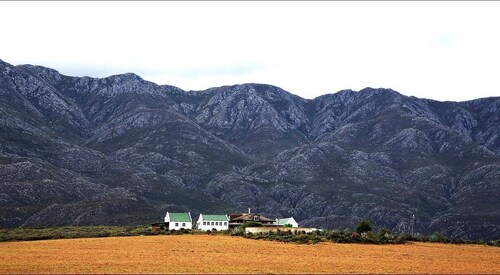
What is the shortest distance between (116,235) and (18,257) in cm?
4691

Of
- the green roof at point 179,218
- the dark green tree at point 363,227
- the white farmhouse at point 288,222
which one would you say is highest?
the green roof at point 179,218

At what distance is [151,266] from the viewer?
53.4 meters

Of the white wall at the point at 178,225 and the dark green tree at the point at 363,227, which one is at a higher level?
the dark green tree at the point at 363,227

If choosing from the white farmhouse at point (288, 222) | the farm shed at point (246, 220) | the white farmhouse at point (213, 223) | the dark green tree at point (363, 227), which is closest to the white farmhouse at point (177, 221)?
the white farmhouse at point (213, 223)

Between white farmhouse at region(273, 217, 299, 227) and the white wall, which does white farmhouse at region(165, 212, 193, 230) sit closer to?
the white wall

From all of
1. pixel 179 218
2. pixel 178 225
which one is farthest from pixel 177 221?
pixel 179 218

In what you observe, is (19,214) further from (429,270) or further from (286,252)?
(429,270)

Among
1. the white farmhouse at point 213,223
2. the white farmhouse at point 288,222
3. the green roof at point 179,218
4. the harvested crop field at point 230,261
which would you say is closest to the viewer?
the harvested crop field at point 230,261

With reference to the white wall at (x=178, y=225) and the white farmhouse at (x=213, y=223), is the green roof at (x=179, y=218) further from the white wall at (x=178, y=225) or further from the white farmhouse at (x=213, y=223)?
the white farmhouse at (x=213, y=223)

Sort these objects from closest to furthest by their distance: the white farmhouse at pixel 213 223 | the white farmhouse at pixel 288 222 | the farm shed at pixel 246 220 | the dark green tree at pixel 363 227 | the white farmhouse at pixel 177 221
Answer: the dark green tree at pixel 363 227, the white farmhouse at pixel 177 221, the white farmhouse at pixel 288 222, the white farmhouse at pixel 213 223, the farm shed at pixel 246 220

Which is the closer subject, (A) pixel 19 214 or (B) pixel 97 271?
(B) pixel 97 271

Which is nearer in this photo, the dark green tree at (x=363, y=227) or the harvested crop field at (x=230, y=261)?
the harvested crop field at (x=230, y=261)

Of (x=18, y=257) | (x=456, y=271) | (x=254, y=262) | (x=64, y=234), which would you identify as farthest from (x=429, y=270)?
(x=64, y=234)

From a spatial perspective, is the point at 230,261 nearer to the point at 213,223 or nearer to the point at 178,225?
the point at 178,225
